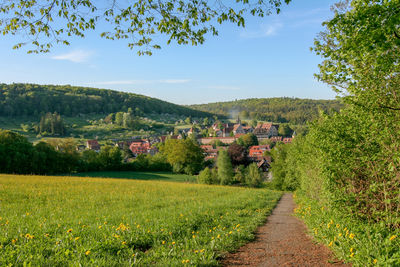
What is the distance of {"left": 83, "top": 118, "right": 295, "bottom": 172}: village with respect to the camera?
284 ft

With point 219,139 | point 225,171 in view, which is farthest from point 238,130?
point 225,171

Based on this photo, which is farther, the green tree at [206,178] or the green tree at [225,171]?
the green tree at [225,171]

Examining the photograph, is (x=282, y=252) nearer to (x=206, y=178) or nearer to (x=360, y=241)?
(x=360, y=241)

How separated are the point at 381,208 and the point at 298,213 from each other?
Answer: 5.76 metres

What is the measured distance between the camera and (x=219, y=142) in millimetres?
124250

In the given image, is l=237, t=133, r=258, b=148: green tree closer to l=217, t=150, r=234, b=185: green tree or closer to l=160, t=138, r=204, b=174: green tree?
l=160, t=138, r=204, b=174: green tree

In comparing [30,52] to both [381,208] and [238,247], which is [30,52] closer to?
[238,247]

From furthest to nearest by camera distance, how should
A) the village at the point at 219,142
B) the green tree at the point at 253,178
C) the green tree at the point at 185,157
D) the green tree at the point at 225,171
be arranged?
the village at the point at 219,142 < the green tree at the point at 185,157 < the green tree at the point at 225,171 < the green tree at the point at 253,178

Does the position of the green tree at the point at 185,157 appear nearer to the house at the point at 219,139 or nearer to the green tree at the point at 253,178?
the green tree at the point at 253,178

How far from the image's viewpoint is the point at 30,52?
7297 millimetres

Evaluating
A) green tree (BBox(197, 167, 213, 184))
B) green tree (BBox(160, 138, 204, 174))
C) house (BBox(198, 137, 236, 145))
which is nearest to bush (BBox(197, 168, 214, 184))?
green tree (BBox(197, 167, 213, 184))

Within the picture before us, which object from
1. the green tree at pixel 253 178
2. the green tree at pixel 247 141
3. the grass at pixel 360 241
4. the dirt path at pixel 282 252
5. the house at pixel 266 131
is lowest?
the green tree at pixel 253 178

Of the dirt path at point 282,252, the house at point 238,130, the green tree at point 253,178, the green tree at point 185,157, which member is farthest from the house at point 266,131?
the dirt path at point 282,252

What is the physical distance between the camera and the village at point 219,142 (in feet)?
284
